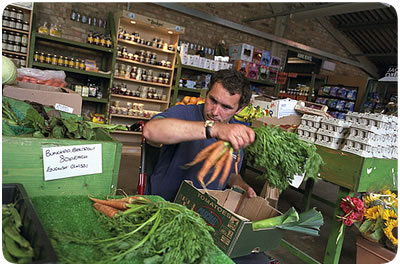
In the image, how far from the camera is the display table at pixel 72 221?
2.80ft

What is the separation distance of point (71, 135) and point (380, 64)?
11803mm

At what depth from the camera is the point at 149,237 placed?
36.5 inches

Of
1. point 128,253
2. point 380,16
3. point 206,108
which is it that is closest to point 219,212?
point 128,253

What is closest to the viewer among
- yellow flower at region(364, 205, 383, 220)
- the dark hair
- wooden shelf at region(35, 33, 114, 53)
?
the dark hair

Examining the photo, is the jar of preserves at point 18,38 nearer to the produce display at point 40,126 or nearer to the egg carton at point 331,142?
A: the produce display at point 40,126

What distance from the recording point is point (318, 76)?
30.1 ft

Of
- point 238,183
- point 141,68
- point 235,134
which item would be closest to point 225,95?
point 238,183

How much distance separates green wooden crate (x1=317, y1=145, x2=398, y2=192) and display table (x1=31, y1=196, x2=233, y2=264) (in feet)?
6.17

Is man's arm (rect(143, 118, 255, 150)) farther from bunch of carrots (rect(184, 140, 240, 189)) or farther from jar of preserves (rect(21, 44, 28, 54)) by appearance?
jar of preserves (rect(21, 44, 28, 54))

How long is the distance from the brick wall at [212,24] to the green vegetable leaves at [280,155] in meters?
5.79

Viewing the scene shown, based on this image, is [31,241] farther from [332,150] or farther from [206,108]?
[332,150]

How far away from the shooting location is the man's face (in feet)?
6.46

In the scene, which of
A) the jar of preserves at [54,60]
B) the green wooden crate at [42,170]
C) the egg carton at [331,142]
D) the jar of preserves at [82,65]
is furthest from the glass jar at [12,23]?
the egg carton at [331,142]

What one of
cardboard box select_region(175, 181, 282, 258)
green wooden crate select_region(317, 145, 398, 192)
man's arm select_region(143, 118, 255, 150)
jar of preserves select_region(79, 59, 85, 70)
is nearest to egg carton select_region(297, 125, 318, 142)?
green wooden crate select_region(317, 145, 398, 192)
